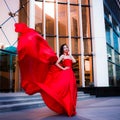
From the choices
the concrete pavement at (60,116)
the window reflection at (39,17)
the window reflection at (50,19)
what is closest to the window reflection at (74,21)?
the window reflection at (50,19)

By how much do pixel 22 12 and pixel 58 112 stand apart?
42.8ft

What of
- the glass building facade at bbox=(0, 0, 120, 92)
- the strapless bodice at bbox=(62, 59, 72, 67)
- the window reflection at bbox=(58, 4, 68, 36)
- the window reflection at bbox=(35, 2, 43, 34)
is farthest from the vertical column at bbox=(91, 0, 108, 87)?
the strapless bodice at bbox=(62, 59, 72, 67)

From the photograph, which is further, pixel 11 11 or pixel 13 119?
pixel 11 11

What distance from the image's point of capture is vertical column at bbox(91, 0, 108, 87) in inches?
763

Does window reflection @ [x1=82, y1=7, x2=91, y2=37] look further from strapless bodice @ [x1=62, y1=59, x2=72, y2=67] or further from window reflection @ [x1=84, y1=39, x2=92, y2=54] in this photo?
strapless bodice @ [x1=62, y1=59, x2=72, y2=67]

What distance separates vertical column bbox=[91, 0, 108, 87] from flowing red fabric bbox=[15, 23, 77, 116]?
12949 millimetres

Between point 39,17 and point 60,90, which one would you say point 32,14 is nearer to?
point 39,17

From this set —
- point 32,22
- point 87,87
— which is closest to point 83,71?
point 87,87

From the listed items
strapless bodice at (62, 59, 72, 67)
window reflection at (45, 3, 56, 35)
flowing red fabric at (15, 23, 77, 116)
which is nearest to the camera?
flowing red fabric at (15, 23, 77, 116)

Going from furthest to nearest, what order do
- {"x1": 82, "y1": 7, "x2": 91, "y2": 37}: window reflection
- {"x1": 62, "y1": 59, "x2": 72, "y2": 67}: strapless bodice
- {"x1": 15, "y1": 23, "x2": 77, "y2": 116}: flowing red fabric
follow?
{"x1": 82, "y1": 7, "x2": 91, "y2": 37}: window reflection
{"x1": 62, "y1": 59, "x2": 72, "y2": 67}: strapless bodice
{"x1": 15, "y1": 23, "x2": 77, "y2": 116}: flowing red fabric

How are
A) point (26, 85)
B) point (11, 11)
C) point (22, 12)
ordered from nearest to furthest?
point (26, 85) < point (11, 11) < point (22, 12)

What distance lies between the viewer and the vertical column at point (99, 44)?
63.6 feet

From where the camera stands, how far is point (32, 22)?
18953mm

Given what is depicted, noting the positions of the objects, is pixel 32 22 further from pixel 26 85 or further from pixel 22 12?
pixel 26 85
